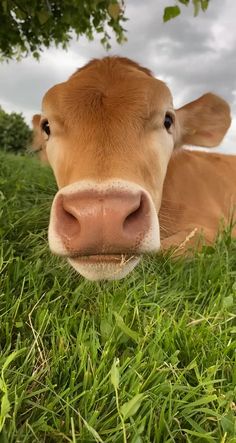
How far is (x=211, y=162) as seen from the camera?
21.0 ft

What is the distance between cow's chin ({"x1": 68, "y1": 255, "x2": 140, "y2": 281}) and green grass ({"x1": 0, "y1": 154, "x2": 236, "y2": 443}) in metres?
0.14

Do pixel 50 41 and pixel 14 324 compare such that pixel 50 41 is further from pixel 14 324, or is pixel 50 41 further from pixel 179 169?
pixel 14 324

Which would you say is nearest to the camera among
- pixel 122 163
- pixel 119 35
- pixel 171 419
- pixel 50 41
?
pixel 171 419

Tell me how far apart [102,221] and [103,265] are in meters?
0.33

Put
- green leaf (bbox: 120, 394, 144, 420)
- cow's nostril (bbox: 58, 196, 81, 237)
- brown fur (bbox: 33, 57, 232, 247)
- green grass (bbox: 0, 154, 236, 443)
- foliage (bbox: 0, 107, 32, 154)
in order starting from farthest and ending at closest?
foliage (bbox: 0, 107, 32, 154)
brown fur (bbox: 33, 57, 232, 247)
cow's nostril (bbox: 58, 196, 81, 237)
green grass (bbox: 0, 154, 236, 443)
green leaf (bbox: 120, 394, 144, 420)

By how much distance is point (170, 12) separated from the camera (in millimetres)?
4473

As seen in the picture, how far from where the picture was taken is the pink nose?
2.55 m

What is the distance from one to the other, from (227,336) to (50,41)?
8687 mm

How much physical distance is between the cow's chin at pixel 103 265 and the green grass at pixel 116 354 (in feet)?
0.46

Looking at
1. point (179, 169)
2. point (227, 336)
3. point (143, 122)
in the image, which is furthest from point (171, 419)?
point (179, 169)

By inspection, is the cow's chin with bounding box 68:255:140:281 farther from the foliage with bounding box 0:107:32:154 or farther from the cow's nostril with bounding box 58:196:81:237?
the foliage with bounding box 0:107:32:154

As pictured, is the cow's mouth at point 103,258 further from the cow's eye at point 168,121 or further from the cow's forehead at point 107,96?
the cow's eye at point 168,121

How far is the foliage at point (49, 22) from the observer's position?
723 cm

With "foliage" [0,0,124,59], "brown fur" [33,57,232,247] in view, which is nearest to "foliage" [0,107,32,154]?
"foliage" [0,0,124,59]
